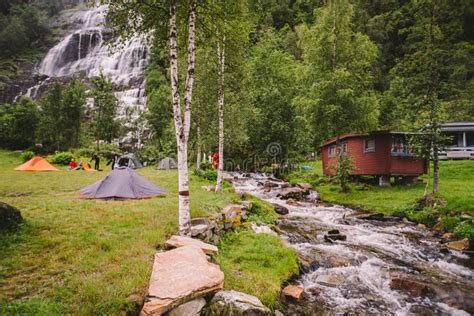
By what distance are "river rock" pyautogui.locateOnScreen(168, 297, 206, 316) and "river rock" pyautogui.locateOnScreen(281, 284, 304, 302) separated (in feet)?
8.16

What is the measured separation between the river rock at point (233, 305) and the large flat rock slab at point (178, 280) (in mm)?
203

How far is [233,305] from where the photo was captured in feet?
15.8

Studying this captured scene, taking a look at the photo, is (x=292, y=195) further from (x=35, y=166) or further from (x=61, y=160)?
(x=61, y=160)

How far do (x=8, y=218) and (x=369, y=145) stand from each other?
23569mm

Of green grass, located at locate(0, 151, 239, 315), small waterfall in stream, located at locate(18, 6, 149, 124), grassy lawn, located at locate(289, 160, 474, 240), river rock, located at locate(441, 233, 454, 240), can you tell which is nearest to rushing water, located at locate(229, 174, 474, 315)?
river rock, located at locate(441, 233, 454, 240)

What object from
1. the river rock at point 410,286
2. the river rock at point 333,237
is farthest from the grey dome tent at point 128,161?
the river rock at point 410,286

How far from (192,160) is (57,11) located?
376ft

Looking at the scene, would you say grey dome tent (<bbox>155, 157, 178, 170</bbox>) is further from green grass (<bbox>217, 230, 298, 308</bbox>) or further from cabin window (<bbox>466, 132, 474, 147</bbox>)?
cabin window (<bbox>466, 132, 474, 147</bbox>)

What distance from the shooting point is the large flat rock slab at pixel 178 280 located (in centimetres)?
438

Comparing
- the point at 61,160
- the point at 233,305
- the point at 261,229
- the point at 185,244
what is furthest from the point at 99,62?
the point at 233,305

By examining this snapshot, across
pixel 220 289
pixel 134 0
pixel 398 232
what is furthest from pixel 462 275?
pixel 134 0

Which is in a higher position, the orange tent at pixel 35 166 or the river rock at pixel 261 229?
the orange tent at pixel 35 166

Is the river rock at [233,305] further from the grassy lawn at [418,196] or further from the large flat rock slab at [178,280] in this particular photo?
the grassy lawn at [418,196]

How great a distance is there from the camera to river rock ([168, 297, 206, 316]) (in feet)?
14.7
